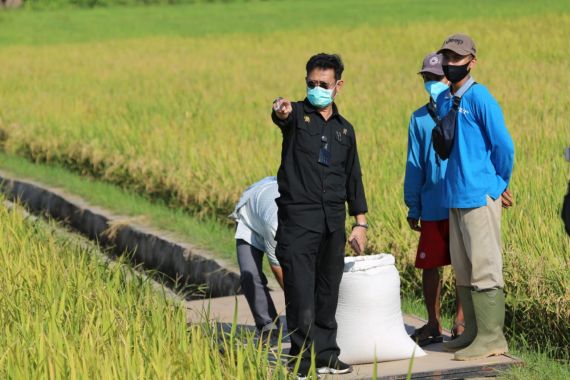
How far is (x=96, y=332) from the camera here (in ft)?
17.4

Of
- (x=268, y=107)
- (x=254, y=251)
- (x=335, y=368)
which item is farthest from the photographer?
(x=268, y=107)

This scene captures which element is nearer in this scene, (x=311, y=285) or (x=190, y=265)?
(x=311, y=285)

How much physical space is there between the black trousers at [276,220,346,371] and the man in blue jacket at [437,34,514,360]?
60cm

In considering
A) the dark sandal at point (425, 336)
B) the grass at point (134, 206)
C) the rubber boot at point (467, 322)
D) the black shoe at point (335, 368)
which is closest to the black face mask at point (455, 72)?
the rubber boot at point (467, 322)

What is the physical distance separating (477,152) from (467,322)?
2.52 feet

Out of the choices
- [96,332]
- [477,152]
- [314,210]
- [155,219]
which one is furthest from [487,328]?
[155,219]

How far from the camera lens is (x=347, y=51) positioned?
2516 centimetres

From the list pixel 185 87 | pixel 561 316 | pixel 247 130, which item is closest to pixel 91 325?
pixel 561 316

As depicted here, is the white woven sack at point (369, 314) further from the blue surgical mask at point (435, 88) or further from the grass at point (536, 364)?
the blue surgical mask at point (435, 88)

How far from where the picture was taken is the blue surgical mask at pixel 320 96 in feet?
18.5

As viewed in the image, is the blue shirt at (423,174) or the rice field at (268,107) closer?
the blue shirt at (423,174)

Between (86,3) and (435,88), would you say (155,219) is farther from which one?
(86,3)

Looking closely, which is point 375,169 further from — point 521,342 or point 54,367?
point 54,367

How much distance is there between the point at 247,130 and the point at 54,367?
927 centimetres
